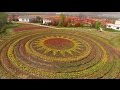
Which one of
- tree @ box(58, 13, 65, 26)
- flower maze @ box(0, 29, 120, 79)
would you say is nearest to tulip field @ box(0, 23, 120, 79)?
flower maze @ box(0, 29, 120, 79)

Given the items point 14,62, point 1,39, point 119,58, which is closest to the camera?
point 14,62

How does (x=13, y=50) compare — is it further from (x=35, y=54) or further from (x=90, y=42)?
(x=90, y=42)

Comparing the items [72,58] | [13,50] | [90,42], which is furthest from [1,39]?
[90,42]

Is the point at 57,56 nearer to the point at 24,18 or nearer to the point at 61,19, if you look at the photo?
the point at 61,19

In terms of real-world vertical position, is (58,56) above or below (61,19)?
below

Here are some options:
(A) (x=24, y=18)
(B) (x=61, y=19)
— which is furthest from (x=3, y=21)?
(B) (x=61, y=19)
